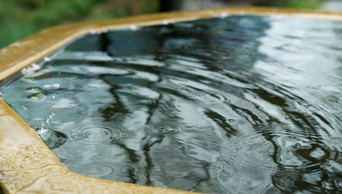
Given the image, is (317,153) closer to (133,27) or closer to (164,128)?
(164,128)

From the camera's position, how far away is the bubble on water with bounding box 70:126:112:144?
2002 mm

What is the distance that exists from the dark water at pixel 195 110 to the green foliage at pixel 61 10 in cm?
374

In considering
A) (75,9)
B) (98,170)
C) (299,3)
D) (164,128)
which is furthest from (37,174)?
(299,3)

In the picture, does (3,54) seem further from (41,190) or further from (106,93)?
(41,190)

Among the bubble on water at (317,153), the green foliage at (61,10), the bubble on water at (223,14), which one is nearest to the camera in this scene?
the bubble on water at (317,153)

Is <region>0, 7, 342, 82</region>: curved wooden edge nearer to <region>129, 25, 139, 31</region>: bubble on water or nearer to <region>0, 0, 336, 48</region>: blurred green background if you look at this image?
<region>129, 25, 139, 31</region>: bubble on water

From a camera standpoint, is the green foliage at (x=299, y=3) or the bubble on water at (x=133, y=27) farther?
the green foliage at (x=299, y=3)

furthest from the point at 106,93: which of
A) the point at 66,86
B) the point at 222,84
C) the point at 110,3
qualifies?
the point at 110,3

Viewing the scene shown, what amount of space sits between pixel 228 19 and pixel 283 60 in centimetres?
201

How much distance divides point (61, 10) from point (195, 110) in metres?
6.29

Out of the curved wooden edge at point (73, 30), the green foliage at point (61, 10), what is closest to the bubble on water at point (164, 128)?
the curved wooden edge at point (73, 30)

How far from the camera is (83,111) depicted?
2381mm

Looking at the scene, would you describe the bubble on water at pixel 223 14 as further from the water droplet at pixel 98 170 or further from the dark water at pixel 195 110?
the water droplet at pixel 98 170

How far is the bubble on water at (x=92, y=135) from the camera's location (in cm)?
200
